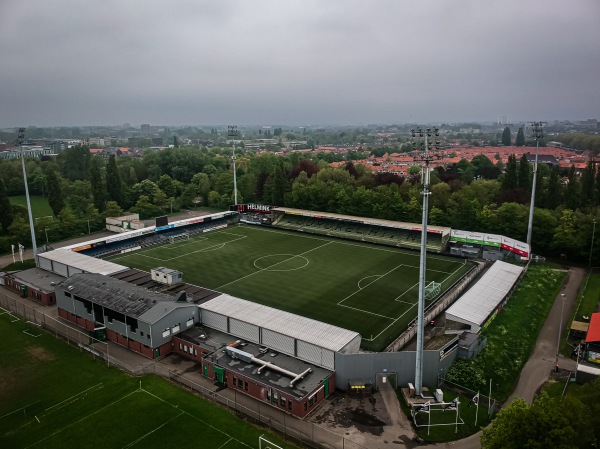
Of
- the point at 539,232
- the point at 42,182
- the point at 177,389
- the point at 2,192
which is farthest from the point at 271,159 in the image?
the point at 177,389

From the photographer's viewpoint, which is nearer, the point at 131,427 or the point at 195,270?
the point at 131,427

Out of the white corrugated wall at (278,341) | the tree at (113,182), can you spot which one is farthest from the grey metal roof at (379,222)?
the white corrugated wall at (278,341)

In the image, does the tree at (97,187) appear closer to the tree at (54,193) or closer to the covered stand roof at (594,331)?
the tree at (54,193)

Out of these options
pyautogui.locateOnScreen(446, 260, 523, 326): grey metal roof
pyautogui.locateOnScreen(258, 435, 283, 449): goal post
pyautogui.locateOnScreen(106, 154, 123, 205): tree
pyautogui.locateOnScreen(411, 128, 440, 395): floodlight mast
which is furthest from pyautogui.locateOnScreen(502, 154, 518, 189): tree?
pyautogui.locateOnScreen(106, 154, 123, 205): tree

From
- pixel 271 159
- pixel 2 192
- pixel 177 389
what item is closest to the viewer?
pixel 177 389

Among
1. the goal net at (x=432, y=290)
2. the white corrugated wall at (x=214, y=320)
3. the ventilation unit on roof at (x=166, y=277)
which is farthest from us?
the goal net at (x=432, y=290)

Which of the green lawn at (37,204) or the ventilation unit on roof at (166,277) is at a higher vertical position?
the ventilation unit on roof at (166,277)

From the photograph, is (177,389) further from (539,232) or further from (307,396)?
(539,232)
